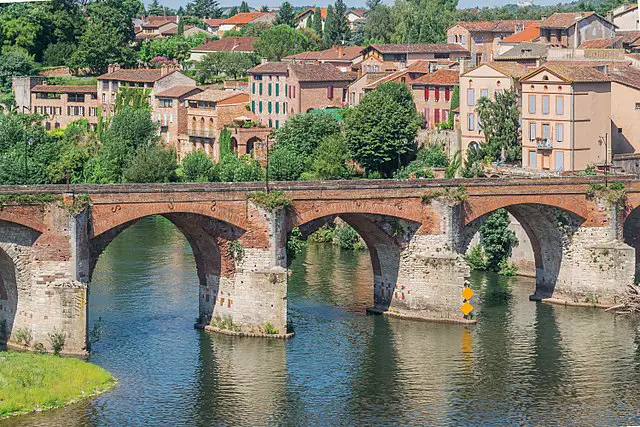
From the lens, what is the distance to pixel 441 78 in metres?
128

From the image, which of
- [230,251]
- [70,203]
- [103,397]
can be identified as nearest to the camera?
[103,397]

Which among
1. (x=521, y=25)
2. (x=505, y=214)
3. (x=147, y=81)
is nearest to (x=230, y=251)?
(x=505, y=214)

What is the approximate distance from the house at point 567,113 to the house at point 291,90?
35.3 meters

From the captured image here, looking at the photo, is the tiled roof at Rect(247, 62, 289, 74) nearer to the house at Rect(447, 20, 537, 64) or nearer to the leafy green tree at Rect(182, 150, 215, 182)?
the leafy green tree at Rect(182, 150, 215, 182)

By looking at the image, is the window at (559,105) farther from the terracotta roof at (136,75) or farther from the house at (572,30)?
the terracotta roof at (136,75)

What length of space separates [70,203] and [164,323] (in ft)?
34.8

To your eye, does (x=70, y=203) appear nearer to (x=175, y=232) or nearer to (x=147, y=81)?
(x=175, y=232)

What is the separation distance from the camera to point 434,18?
17200 cm

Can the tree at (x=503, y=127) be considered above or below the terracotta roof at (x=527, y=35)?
below

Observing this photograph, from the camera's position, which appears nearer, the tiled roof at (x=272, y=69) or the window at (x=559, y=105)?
the window at (x=559, y=105)

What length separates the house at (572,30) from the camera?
13375 centimetres

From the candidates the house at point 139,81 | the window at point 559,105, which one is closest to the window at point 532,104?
the window at point 559,105

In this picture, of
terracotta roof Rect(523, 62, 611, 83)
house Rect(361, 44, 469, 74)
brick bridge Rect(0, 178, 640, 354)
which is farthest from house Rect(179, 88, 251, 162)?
brick bridge Rect(0, 178, 640, 354)

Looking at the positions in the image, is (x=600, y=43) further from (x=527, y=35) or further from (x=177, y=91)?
(x=177, y=91)
